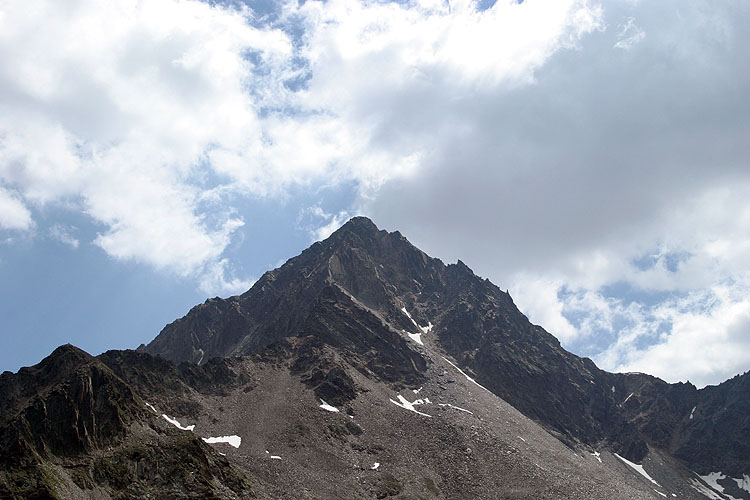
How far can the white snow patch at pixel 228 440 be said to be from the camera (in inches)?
5113

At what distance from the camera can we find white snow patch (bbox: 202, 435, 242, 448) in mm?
129875

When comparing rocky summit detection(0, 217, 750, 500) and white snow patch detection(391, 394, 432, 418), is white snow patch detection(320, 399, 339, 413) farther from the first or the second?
white snow patch detection(391, 394, 432, 418)

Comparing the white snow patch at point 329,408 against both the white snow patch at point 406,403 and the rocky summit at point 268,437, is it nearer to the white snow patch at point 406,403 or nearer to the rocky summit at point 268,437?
the rocky summit at point 268,437

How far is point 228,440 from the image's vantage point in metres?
132

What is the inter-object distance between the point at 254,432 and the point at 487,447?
186 feet

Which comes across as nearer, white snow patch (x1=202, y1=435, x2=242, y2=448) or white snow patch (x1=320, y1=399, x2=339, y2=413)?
white snow patch (x1=202, y1=435, x2=242, y2=448)

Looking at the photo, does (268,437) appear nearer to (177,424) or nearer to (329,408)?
(177,424)

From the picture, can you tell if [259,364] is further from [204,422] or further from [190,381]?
[204,422]

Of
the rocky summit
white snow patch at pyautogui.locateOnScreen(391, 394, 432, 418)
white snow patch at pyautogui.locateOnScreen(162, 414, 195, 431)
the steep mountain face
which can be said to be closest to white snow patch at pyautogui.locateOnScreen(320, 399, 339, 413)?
the rocky summit

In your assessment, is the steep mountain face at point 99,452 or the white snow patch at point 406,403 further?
the white snow patch at point 406,403

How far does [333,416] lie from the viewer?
155625 mm

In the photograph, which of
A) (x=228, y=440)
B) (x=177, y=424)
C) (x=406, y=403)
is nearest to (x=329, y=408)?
(x=406, y=403)

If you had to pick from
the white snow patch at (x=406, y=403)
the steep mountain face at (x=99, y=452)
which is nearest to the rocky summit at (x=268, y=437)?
the steep mountain face at (x=99, y=452)

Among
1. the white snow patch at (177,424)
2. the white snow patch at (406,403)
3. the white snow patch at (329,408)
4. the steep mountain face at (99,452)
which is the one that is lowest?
the steep mountain face at (99,452)
